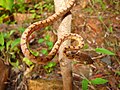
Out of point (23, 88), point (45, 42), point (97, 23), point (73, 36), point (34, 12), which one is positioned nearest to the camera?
point (73, 36)

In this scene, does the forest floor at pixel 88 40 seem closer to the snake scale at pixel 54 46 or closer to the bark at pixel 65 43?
the bark at pixel 65 43

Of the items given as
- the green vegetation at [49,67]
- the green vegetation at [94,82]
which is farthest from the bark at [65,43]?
the green vegetation at [49,67]

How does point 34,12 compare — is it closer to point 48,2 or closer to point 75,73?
point 48,2

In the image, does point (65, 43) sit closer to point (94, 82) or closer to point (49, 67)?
point (94, 82)

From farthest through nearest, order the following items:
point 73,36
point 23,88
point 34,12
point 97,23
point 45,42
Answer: point 34,12 < point 97,23 < point 45,42 < point 23,88 < point 73,36

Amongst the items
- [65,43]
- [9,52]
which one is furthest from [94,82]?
[9,52]

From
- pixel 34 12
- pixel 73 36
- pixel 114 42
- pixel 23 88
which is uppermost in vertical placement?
pixel 34 12

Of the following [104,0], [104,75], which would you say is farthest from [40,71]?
[104,0]

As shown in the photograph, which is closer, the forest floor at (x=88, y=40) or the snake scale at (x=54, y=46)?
the snake scale at (x=54, y=46)

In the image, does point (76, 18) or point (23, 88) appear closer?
point (23, 88)

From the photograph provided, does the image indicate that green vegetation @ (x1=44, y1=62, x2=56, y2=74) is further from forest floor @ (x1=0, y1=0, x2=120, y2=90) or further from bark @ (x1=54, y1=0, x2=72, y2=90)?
bark @ (x1=54, y1=0, x2=72, y2=90)

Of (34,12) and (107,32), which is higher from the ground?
(34,12)
